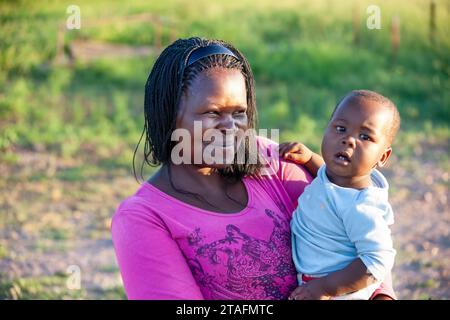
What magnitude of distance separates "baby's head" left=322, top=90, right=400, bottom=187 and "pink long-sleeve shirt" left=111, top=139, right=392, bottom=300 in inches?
10.1

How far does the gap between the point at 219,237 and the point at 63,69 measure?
257 inches

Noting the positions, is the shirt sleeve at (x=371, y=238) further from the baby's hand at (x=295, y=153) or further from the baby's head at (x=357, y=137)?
the baby's hand at (x=295, y=153)

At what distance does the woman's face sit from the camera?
2168mm

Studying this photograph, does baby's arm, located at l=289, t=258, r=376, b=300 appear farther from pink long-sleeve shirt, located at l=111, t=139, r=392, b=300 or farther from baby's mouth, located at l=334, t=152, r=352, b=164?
baby's mouth, located at l=334, t=152, r=352, b=164

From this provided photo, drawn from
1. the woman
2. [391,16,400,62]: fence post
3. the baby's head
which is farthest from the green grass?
[391,16,400,62]: fence post

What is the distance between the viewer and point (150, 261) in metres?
2.03

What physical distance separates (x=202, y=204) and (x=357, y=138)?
498 millimetres

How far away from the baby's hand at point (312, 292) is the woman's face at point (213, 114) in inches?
16.9

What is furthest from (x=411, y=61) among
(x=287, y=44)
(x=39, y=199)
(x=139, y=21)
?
(x=39, y=199)

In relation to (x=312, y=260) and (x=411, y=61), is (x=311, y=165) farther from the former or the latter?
(x=411, y=61)

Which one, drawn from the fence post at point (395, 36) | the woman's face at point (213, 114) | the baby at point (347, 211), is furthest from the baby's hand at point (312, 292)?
the fence post at point (395, 36)

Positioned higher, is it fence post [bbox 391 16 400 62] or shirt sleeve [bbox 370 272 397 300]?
fence post [bbox 391 16 400 62]

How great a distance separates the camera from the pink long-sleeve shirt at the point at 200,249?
2.03 meters

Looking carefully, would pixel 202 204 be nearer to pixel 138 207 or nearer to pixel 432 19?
pixel 138 207
